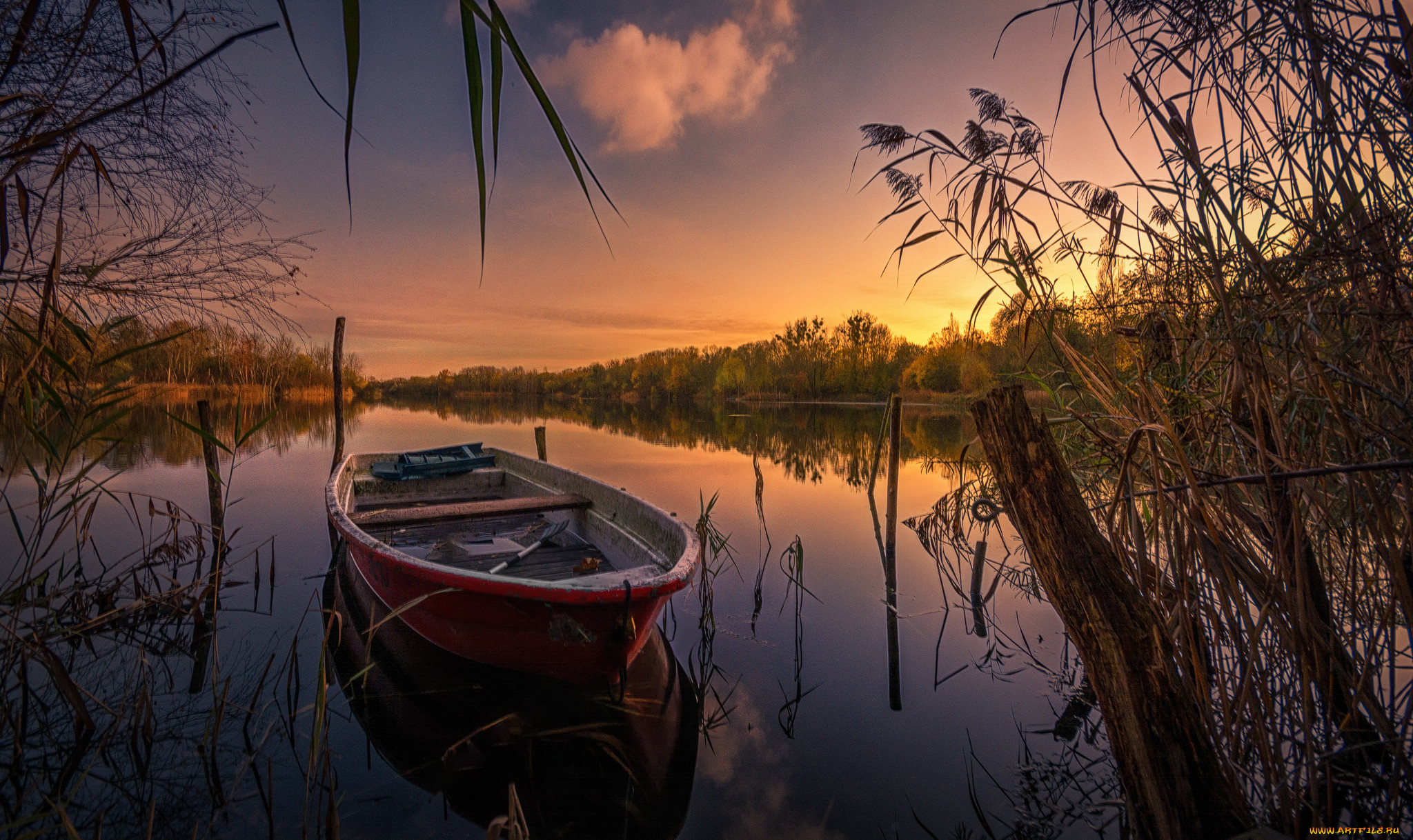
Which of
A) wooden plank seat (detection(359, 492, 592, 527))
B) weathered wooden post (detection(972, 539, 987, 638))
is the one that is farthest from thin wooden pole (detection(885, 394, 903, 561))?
wooden plank seat (detection(359, 492, 592, 527))

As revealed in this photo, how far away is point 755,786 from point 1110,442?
9.62ft

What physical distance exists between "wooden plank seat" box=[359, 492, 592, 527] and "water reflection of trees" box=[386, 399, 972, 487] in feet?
7.82

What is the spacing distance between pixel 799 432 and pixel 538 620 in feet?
85.7

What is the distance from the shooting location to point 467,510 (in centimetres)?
619

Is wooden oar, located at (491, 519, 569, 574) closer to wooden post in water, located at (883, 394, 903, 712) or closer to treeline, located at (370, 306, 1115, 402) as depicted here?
wooden post in water, located at (883, 394, 903, 712)

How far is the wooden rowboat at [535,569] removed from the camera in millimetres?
3721

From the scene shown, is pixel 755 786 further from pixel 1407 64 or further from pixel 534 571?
pixel 1407 64

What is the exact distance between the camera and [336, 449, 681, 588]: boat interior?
17.5 ft

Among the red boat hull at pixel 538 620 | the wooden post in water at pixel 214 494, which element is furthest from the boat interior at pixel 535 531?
the wooden post in water at pixel 214 494

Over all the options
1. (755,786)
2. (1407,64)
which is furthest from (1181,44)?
(755,786)

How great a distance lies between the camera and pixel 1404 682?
3.73 m

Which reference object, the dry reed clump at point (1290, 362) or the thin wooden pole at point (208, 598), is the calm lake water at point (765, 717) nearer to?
the thin wooden pole at point (208, 598)

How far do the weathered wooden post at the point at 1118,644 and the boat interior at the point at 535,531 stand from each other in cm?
243

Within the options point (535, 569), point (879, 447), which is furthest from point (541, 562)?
point (879, 447)
